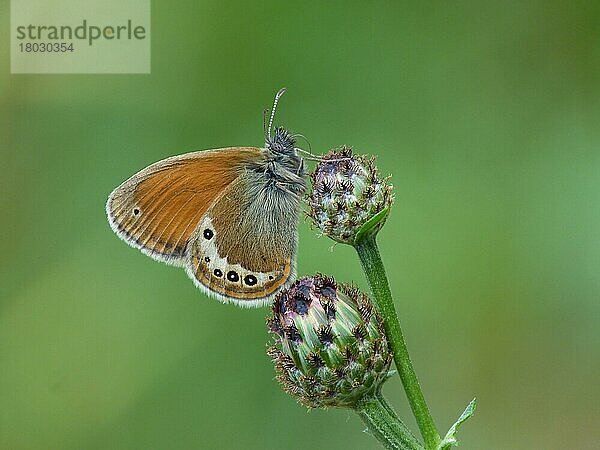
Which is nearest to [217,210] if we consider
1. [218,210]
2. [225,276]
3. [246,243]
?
[218,210]

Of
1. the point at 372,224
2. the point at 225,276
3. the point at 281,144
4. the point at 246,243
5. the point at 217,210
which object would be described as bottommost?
the point at 225,276

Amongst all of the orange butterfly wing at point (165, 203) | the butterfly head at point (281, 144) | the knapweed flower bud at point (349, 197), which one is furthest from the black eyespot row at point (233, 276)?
the knapweed flower bud at point (349, 197)

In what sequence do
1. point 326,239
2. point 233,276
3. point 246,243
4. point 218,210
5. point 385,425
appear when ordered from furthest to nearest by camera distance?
point 326,239
point 218,210
point 246,243
point 233,276
point 385,425

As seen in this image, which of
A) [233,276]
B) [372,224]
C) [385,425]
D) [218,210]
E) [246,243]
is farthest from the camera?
[218,210]

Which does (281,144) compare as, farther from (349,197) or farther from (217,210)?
(349,197)

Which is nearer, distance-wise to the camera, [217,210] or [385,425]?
[385,425]

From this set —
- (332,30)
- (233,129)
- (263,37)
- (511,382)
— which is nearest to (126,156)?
(233,129)

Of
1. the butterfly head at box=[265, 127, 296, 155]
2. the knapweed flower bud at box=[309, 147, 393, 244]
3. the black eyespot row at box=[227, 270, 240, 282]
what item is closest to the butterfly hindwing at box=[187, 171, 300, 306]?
the black eyespot row at box=[227, 270, 240, 282]
